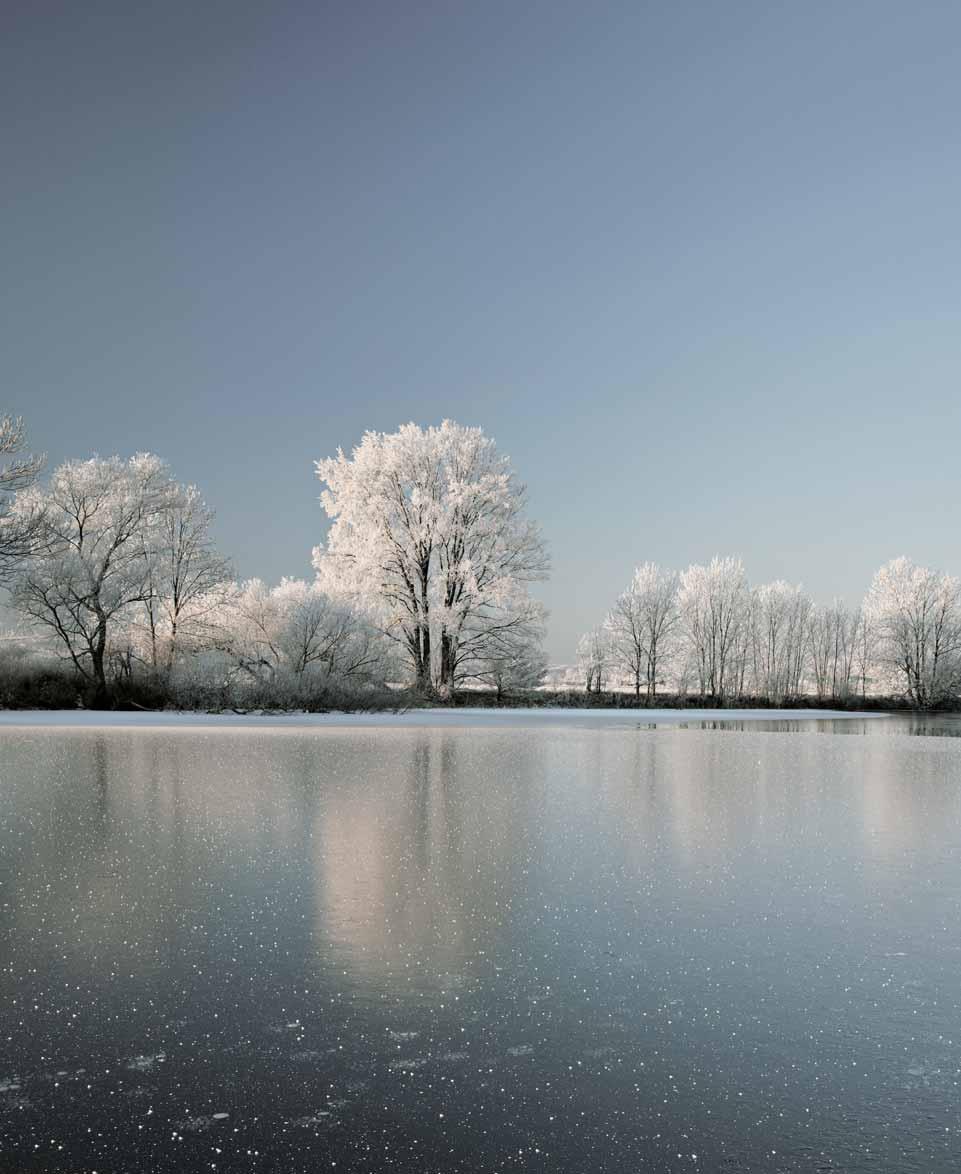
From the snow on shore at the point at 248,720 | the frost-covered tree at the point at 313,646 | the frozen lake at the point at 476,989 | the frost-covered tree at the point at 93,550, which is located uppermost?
the frost-covered tree at the point at 93,550

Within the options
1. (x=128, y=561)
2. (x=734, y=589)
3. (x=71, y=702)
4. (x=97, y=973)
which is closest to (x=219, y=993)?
(x=97, y=973)

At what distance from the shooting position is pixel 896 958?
11.3 feet

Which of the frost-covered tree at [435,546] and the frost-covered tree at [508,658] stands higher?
the frost-covered tree at [435,546]

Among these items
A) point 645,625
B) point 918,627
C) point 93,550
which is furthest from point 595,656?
point 93,550

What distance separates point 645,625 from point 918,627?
17249 mm

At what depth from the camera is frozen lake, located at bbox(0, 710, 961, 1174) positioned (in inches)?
81.9

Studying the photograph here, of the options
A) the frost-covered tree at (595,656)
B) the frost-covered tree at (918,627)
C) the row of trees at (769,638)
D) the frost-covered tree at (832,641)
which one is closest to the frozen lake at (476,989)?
→ the row of trees at (769,638)

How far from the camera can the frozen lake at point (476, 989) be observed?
208cm

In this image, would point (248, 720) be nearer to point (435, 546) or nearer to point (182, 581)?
point (435, 546)

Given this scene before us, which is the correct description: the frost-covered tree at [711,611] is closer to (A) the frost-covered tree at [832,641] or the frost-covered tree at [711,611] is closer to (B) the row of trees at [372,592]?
(A) the frost-covered tree at [832,641]

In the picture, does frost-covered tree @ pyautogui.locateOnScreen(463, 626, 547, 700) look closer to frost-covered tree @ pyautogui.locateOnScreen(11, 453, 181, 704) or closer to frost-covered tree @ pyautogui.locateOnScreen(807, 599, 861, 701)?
frost-covered tree @ pyautogui.locateOnScreen(11, 453, 181, 704)

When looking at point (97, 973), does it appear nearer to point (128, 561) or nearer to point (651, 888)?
point (651, 888)

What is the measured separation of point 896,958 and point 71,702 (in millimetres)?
28184

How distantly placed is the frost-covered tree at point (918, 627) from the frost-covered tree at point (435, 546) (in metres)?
35.0
